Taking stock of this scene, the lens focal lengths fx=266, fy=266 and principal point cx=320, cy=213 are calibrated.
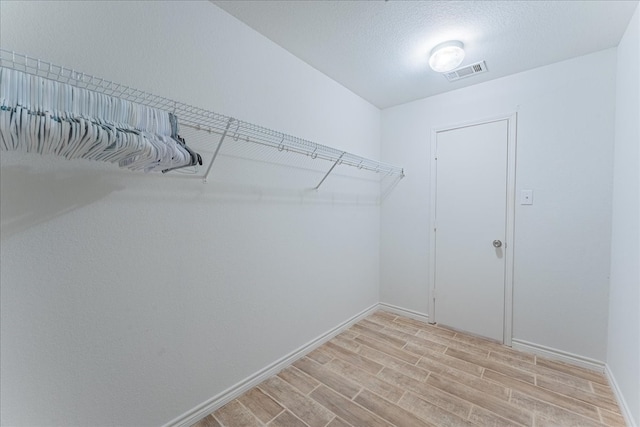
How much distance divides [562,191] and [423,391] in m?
1.91

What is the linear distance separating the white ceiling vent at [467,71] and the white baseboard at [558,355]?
2399mm

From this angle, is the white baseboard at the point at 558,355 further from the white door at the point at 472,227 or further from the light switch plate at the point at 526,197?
the light switch plate at the point at 526,197

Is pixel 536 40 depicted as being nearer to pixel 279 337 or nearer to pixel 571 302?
pixel 571 302

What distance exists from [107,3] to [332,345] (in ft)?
8.85

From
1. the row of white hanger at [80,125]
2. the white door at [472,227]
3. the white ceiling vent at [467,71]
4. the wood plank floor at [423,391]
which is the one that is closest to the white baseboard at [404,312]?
the white door at [472,227]

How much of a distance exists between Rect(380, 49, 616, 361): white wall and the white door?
0.13m

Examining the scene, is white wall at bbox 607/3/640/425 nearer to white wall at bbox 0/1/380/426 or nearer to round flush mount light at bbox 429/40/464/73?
round flush mount light at bbox 429/40/464/73

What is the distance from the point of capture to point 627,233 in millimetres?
1644

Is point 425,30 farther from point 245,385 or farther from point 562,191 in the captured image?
point 245,385

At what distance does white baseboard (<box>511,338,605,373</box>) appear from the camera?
6.69 feet

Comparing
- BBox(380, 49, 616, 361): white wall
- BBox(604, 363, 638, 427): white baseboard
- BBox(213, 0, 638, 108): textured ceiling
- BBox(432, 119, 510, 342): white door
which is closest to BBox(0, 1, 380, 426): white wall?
BBox(213, 0, 638, 108): textured ceiling

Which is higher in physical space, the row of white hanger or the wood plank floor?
the row of white hanger

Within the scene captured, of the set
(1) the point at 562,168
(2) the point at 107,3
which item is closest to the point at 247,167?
(2) the point at 107,3

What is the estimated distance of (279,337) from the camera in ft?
6.73
